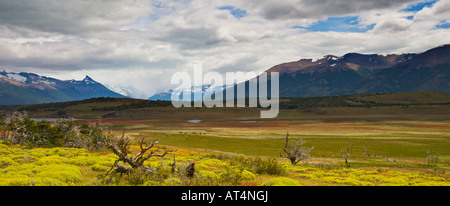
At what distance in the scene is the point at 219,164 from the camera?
91.9 ft

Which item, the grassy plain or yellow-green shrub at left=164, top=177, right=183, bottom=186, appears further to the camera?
the grassy plain

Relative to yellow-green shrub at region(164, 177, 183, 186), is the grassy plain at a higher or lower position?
lower

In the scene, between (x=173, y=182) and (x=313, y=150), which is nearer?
(x=173, y=182)

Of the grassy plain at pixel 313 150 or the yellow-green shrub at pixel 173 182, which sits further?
the grassy plain at pixel 313 150

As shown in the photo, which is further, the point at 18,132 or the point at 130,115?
the point at 130,115

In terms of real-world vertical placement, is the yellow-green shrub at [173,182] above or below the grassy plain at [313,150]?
above

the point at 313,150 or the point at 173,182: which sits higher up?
the point at 173,182
